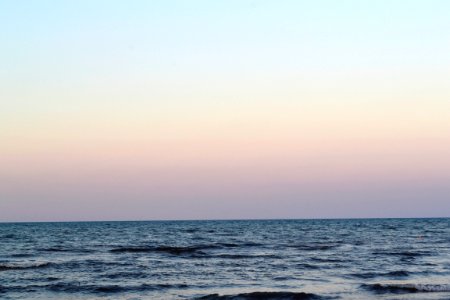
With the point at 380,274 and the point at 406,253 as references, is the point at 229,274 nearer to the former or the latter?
the point at 380,274

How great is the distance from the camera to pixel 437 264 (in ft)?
125

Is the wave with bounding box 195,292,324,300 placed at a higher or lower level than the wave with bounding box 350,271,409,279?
lower

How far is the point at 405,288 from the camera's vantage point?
91.5ft

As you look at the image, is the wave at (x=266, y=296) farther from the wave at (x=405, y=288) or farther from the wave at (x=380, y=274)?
the wave at (x=380, y=274)

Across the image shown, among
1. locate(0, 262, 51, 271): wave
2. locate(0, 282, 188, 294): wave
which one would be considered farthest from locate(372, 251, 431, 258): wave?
locate(0, 262, 51, 271): wave

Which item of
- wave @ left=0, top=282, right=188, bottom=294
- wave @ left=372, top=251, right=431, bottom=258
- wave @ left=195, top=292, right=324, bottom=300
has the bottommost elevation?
wave @ left=195, top=292, right=324, bottom=300

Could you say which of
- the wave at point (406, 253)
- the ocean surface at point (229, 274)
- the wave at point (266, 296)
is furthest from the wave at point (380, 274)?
the wave at point (406, 253)

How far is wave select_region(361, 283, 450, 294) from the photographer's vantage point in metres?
27.2

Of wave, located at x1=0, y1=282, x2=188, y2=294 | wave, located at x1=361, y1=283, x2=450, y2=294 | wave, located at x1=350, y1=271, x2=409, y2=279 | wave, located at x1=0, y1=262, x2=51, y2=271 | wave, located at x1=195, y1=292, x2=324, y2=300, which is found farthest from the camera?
wave, located at x1=0, y1=262, x2=51, y2=271

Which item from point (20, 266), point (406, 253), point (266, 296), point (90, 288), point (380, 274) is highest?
point (406, 253)

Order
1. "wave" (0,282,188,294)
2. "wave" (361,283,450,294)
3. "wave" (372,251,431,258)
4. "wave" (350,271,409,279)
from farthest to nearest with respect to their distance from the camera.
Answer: "wave" (372,251,431,258), "wave" (350,271,409,279), "wave" (0,282,188,294), "wave" (361,283,450,294)

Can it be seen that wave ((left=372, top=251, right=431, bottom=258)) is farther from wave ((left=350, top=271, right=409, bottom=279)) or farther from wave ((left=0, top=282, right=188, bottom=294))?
wave ((left=0, top=282, right=188, bottom=294))

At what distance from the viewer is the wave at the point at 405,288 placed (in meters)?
27.2

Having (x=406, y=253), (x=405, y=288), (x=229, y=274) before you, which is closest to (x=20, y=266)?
(x=229, y=274)
